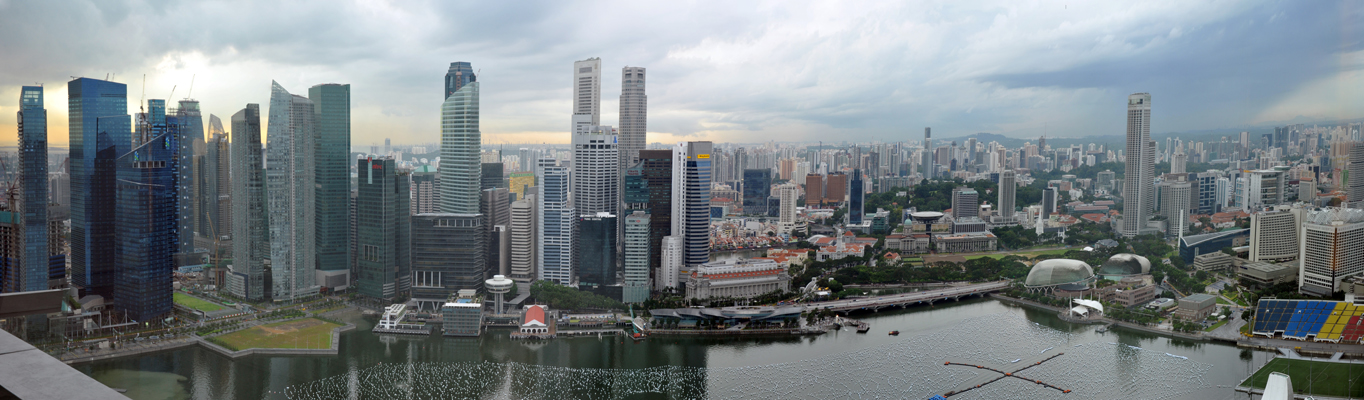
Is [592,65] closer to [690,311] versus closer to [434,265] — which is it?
[434,265]

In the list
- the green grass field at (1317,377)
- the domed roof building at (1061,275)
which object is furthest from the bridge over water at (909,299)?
the green grass field at (1317,377)

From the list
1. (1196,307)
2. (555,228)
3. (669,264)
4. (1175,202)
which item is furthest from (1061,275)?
(555,228)

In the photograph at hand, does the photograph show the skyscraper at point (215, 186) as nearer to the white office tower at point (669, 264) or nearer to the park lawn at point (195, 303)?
the park lawn at point (195, 303)

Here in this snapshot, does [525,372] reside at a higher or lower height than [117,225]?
lower

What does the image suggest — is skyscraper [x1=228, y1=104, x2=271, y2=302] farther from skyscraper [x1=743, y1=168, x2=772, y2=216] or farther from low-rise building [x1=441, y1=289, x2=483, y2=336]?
skyscraper [x1=743, y1=168, x2=772, y2=216]

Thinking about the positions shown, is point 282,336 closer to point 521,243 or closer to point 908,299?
point 521,243

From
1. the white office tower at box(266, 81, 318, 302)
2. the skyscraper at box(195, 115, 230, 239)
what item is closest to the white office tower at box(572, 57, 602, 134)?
the white office tower at box(266, 81, 318, 302)

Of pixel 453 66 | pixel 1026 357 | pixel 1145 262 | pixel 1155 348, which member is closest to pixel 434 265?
pixel 453 66

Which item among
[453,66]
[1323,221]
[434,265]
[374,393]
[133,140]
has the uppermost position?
[453,66]
